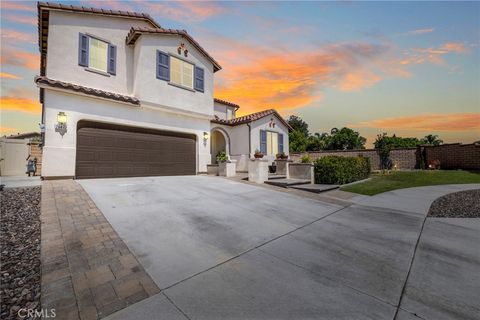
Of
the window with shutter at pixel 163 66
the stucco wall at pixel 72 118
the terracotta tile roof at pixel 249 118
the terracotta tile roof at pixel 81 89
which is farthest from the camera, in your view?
the terracotta tile roof at pixel 249 118

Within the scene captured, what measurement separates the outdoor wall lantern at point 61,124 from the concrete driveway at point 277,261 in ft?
14.9

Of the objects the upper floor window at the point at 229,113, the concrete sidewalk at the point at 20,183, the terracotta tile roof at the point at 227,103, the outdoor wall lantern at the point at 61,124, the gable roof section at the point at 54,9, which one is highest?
the gable roof section at the point at 54,9

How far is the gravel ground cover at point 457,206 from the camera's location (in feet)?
19.4

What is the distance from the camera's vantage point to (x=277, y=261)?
302cm

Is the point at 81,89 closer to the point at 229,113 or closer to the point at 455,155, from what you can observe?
the point at 229,113

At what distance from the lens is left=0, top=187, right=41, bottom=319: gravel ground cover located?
6.82 feet

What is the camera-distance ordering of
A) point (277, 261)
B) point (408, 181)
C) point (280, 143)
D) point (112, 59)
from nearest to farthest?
point (277, 261)
point (112, 59)
point (408, 181)
point (280, 143)

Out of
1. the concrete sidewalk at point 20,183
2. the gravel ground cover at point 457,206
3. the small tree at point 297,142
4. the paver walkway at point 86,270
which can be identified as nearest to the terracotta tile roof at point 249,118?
the concrete sidewalk at point 20,183

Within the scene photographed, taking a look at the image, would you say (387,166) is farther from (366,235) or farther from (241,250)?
(241,250)

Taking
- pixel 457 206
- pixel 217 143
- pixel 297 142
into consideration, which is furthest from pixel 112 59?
pixel 297 142

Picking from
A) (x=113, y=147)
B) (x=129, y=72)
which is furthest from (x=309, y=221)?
(x=129, y=72)

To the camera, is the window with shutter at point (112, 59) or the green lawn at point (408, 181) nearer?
the green lawn at point (408, 181)

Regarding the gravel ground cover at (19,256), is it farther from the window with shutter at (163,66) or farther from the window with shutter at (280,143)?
the window with shutter at (280,143)

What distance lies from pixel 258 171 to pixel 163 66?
26.1 feet
